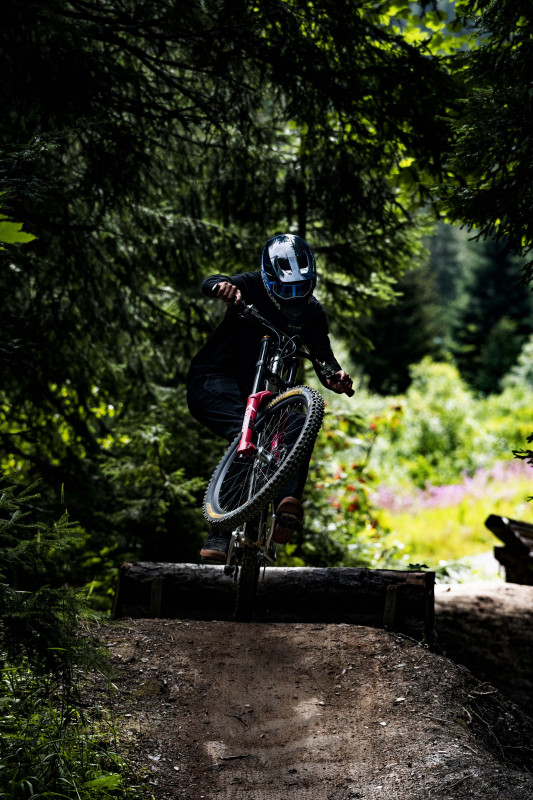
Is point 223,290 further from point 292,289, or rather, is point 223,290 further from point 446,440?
point 446,440

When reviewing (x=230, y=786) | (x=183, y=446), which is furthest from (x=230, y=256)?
(x=230, y=786)

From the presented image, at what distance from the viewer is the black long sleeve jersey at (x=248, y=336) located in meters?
4.85

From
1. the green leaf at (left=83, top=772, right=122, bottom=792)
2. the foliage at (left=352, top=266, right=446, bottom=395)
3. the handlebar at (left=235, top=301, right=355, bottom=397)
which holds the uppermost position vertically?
the foliage at (left=352, top=266, right=446, bottom=395)

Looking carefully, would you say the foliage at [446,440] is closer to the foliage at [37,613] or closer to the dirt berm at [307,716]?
the dirt berm at [307,716]

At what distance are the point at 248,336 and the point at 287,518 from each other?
1.34 m

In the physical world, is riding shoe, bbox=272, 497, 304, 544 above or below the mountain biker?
below

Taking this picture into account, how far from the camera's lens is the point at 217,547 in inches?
180

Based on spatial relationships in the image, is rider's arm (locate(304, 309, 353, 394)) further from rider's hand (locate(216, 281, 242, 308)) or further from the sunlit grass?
the sunlit grass

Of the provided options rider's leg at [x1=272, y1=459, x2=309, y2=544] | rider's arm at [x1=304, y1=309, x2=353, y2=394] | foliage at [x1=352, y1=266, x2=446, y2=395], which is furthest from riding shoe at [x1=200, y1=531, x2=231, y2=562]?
foliage at [x1=352, y1=266, x2=446, y2=395]

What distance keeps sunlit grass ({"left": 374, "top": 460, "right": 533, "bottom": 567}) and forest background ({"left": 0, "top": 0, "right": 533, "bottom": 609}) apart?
10.4 feet

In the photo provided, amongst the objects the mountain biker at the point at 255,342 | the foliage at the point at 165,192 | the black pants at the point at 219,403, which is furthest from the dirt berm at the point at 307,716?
the foliage at the point at 165,192

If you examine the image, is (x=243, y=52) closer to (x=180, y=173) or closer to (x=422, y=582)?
(x=180, y=173)

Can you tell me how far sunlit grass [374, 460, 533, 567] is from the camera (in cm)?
1245

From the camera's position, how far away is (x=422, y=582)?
5.33 m
